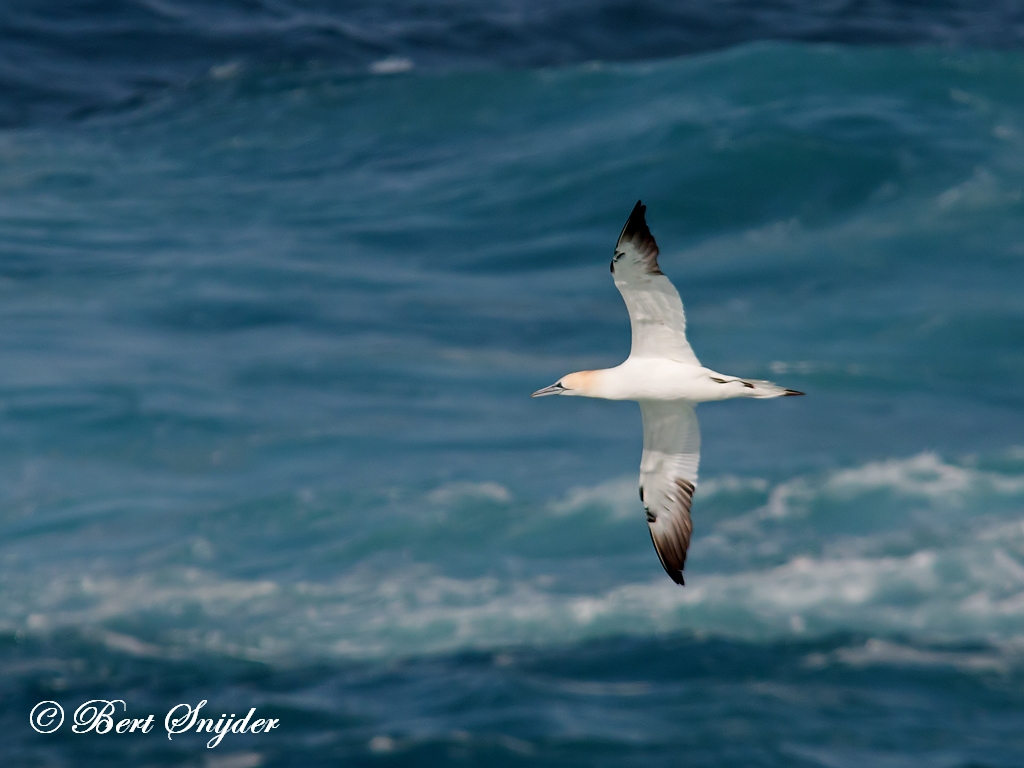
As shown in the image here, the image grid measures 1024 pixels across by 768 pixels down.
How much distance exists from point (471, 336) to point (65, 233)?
47.0ft

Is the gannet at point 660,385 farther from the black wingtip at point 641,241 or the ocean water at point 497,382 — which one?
the ocean water at point 497,382

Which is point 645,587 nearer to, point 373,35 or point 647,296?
point 647,296

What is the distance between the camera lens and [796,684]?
80.3 feet

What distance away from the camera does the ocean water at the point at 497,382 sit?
81.1 ft

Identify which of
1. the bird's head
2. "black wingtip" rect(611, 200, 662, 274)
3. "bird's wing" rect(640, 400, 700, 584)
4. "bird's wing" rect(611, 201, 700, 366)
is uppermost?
"black wingtip" rect(611, 200, 662, 274)

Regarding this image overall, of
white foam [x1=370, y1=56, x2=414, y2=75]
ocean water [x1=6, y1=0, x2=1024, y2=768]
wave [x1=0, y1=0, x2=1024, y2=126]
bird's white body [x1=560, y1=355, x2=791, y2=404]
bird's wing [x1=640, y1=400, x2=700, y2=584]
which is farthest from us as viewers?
wave [x1=0, y1=0, x2=1024, y2=126]

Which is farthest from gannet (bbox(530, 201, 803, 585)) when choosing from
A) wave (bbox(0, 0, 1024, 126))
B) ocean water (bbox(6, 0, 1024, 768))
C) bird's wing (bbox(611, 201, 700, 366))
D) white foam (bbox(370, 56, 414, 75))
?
white foam (bbox(370, 56, 414, 75))

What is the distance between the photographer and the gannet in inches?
649

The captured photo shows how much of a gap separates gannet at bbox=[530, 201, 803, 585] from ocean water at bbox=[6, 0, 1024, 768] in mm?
5560

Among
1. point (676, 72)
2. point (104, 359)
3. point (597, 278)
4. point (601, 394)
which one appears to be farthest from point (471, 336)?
point (601, 394)

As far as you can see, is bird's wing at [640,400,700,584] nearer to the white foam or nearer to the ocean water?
the ocean water

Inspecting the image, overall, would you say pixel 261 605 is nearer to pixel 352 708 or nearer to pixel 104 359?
pixel 352 708

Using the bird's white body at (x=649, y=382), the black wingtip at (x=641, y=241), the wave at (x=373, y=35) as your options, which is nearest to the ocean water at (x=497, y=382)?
the wave at (x=373, y=35)

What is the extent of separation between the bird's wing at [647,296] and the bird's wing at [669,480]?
1337 mm
